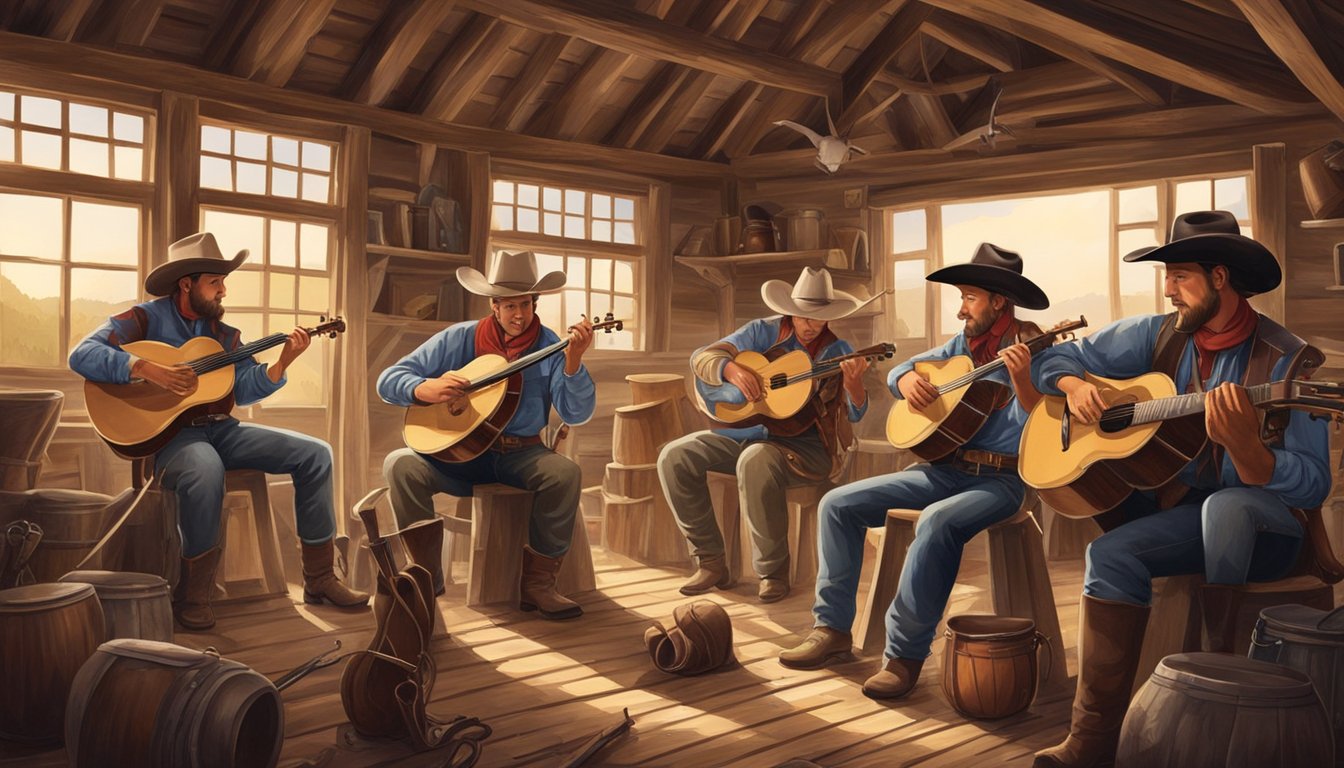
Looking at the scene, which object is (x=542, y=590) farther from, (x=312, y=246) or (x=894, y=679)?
(x=312, y=246)

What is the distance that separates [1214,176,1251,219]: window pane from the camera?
6.78 metres

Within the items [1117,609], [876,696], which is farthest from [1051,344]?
[876,696]

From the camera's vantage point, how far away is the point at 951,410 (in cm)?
435

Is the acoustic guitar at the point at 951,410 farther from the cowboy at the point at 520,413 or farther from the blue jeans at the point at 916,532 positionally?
the cowboy at the point at 520,413

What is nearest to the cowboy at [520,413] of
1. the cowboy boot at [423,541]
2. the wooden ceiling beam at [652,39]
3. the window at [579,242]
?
the cowboy boot at [423,541]

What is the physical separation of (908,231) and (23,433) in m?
5.49

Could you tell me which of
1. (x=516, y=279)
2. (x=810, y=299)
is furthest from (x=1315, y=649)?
(x=516, y=279)

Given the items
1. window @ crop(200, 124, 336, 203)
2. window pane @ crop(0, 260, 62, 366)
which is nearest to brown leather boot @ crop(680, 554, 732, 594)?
window @ crop(200, 124, 336, 203)

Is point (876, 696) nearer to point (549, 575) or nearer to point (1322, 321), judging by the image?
point (549, 575)

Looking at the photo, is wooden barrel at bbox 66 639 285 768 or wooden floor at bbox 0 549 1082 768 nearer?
wooden barrel at bbox 66 639 285 768

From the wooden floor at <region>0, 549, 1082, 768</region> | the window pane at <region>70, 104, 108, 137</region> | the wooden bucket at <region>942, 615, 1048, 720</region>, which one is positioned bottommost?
the wooden floor at <region>0, 549, 1082, 768</region>

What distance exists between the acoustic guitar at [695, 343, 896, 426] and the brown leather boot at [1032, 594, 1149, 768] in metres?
2.27

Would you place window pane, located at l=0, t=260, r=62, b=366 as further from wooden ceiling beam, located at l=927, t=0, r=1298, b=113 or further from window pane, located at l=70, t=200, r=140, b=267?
wooden ceiling beam, located at l=927, t=0, r=1298, b=113

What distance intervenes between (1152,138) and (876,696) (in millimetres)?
4444
